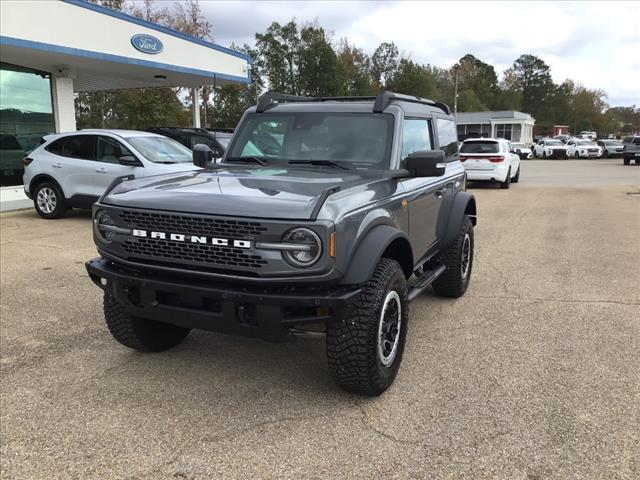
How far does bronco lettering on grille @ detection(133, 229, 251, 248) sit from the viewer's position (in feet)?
9.75

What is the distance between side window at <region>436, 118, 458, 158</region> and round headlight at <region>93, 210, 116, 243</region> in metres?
3.15

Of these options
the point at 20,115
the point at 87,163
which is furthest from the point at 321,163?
the point at 20,115

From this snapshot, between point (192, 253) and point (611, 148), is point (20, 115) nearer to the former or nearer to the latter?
point (192, 253)

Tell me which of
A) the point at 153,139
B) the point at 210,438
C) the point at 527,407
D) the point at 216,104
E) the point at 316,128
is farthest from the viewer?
the point at 216,104

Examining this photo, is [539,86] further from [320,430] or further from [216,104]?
[320,430]

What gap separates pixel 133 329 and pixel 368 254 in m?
1.84

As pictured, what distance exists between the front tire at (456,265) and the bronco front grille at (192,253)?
9.23 ft

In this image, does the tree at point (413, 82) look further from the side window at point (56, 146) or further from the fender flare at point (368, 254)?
the fender flare at point (368, 254)

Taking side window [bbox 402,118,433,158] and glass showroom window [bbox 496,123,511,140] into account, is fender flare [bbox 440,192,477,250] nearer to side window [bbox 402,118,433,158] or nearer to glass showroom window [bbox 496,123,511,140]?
side window [bbox 402,118,433,158]

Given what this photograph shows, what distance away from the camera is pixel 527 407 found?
11.0 ft

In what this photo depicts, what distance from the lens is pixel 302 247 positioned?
2.89 metres

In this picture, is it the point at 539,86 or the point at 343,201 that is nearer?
the point at 343,201

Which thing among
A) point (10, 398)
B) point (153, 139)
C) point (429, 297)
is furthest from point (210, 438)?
point (153, 139)

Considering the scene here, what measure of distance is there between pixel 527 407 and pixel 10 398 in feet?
10.7
